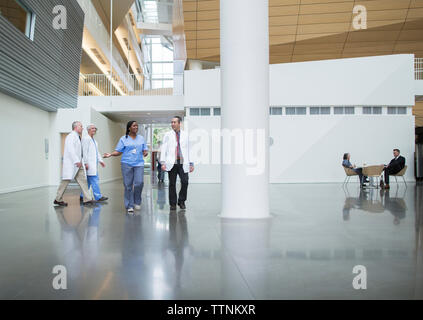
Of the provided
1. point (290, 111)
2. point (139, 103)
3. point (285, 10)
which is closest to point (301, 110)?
point (290, 111)

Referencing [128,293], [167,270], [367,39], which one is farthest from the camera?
[367,39]

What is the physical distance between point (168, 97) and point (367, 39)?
1202cm

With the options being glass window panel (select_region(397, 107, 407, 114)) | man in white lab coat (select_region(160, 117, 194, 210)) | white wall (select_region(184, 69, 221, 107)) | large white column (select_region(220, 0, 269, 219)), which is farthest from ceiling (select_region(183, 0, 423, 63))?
man in white lab coat (select_region(160, 117, 194, 210))

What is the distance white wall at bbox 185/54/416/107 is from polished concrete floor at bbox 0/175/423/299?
10.8 metres

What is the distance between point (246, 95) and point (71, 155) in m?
4.23

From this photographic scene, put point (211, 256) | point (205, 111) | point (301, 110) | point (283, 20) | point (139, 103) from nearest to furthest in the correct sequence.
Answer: point (211, 256) < point (301, 110) < point (205, 111) < point (139, 103) < point (283, 20)

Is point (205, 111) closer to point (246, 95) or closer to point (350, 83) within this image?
point (350, 83)

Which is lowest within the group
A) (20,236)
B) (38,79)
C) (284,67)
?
(20,236)

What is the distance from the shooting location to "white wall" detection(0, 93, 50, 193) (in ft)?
39.2

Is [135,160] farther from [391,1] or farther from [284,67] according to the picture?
[391,1]

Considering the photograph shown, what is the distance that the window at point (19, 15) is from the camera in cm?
1016

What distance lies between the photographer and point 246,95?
19.5ft

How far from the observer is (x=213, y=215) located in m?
6.34

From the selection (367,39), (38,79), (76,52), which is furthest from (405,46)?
(38,79)
